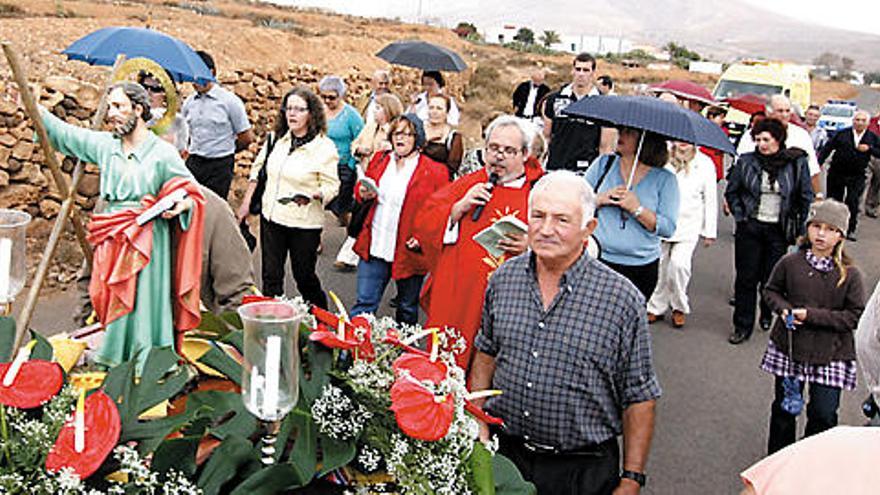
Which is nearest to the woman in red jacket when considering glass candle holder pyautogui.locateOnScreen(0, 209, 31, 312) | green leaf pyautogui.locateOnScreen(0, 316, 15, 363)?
glass candle holder pyautogui.locateOnScreen(0, 209, 31, 312)

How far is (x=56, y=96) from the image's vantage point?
906 cm

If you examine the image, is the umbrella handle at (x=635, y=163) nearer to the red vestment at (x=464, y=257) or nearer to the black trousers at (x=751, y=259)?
the red vestment at (x=464, y=257)

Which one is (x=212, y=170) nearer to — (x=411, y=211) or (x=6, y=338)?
(x=411, y=211)

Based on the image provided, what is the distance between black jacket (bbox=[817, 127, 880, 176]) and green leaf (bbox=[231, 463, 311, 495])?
12.0 m

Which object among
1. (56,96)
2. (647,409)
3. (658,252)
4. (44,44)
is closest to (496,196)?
(658,252)

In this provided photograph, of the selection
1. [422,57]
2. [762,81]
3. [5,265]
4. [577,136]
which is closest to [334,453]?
[5,265]

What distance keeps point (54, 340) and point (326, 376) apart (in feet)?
4.11

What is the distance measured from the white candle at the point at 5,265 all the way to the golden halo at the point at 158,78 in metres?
1.51

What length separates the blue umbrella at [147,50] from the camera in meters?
5.91

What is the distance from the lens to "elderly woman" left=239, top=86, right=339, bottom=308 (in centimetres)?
620

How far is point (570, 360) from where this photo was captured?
3.14m

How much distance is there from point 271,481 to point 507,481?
714 mm

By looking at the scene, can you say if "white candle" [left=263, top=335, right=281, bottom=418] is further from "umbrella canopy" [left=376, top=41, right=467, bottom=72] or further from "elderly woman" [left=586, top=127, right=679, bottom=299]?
"umbrella canopy" [left=376, top=41, right=467, bottom=72]

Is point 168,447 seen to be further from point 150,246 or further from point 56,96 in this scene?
point 56,96
